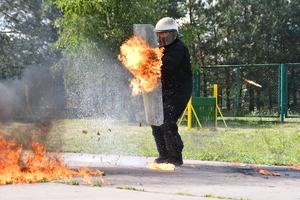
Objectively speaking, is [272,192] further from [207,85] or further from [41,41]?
[41,41]

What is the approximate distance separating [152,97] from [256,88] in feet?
48.5

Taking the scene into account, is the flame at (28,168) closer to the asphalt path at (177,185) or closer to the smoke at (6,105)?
the asphalt path at (177,185)

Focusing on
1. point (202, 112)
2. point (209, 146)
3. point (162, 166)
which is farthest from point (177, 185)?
point (202, 112)

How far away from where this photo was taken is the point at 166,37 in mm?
5758

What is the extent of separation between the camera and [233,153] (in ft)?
24.9

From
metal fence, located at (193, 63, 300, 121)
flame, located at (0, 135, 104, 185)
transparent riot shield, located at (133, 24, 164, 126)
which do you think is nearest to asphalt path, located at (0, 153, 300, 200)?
flame, located at (0, 135, 104, 185)

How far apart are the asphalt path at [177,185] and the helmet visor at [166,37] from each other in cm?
181

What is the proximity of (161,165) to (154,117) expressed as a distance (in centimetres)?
70

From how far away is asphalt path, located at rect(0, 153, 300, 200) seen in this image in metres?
3.82

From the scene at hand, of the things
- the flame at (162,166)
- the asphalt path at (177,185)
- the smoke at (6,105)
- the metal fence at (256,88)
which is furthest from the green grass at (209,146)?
the metal fence at (256,88)

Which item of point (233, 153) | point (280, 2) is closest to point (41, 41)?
point (280, 2)

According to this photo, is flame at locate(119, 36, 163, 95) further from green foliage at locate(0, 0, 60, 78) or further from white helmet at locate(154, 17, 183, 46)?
green foliage at locate(0, 0, 60, 78)

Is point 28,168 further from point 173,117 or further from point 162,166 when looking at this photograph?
point 173,117

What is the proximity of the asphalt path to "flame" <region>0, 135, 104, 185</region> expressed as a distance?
0.67 ft
